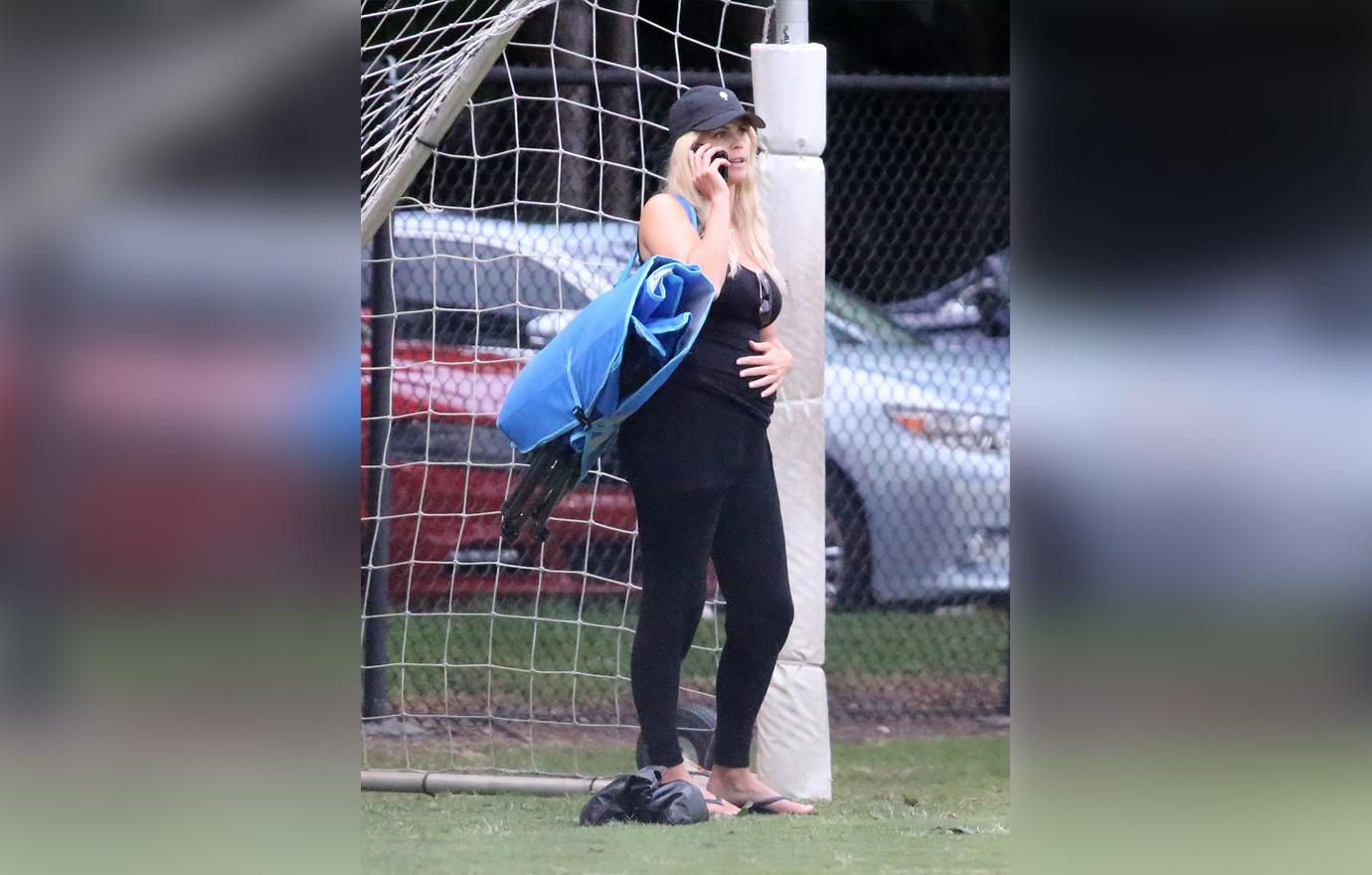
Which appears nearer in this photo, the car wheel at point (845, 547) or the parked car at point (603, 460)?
the parked car at point (603, 460)

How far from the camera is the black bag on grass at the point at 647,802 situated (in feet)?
13.7

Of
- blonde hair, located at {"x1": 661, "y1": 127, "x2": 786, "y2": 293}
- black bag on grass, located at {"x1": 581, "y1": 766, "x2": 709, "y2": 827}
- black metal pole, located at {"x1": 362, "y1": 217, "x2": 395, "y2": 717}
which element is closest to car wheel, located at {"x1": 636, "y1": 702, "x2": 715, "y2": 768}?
black bag on grass, located at {"x1": 581, "y1": 766, "x2": 709, "y2": 827}

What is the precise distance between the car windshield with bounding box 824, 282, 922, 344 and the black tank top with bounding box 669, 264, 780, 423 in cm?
311

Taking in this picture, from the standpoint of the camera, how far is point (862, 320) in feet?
24.8

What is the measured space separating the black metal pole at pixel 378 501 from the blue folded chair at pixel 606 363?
1704 mm

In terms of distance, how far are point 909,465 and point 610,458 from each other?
63.2 inches

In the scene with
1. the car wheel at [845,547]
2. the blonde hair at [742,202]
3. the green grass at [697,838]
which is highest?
the blonde hair at [742,202]

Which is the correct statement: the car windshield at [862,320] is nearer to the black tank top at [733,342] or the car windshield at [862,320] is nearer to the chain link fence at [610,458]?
the chain link fence at [610,458]

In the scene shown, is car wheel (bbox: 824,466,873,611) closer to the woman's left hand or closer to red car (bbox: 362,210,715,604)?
red car (bbox: 362,210,715,604)

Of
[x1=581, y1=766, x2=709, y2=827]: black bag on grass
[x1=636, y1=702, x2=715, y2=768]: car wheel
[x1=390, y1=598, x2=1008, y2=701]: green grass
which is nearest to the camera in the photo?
[x1=581, y1=766, x2=709, y2=827]: black bag on grass

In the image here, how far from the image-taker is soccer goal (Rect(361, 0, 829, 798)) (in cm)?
499

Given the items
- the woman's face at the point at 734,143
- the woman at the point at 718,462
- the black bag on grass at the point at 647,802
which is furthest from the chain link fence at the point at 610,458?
the woman's face at the point at 734,143
